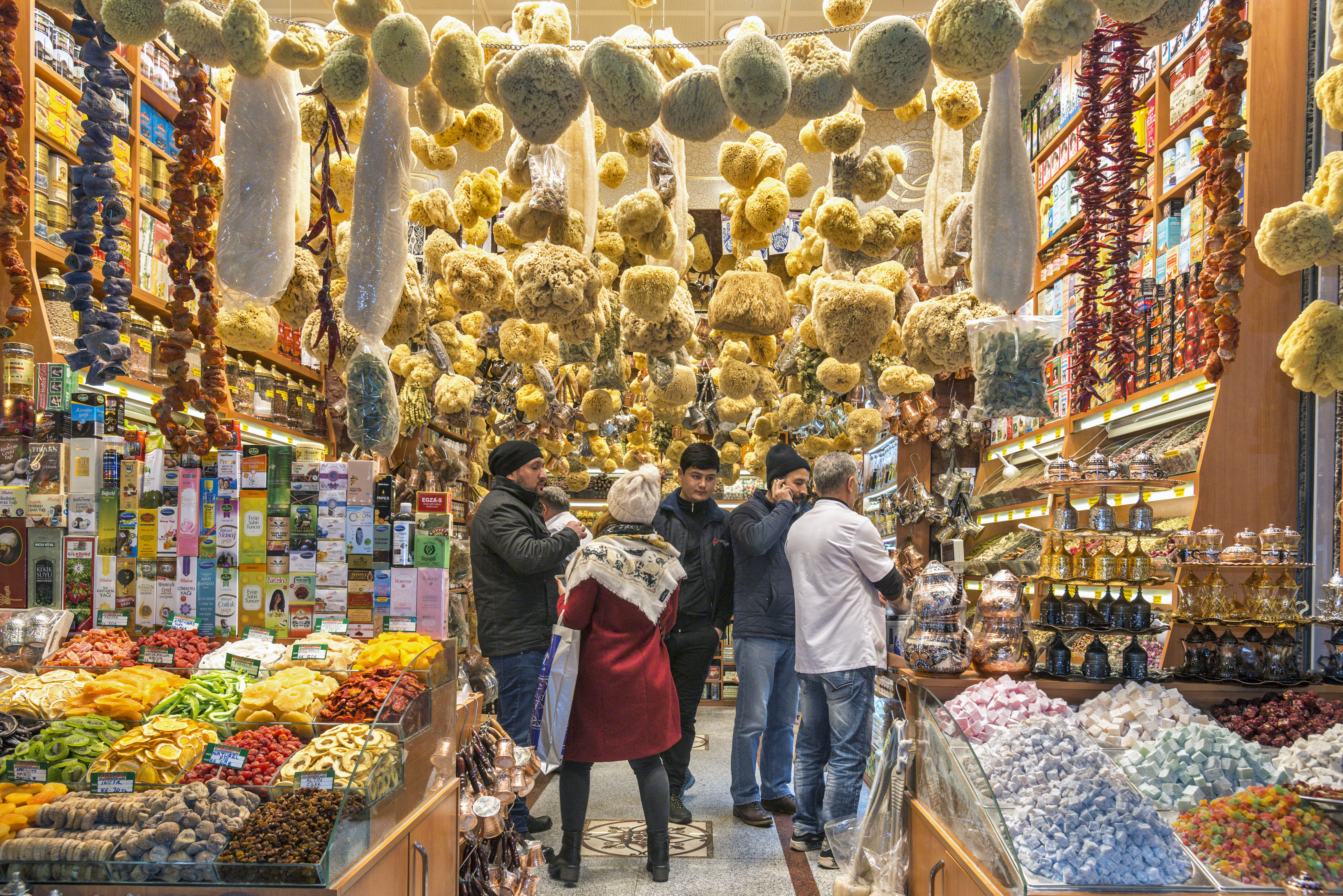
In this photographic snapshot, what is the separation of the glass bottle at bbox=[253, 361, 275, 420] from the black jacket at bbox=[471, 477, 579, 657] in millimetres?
1685

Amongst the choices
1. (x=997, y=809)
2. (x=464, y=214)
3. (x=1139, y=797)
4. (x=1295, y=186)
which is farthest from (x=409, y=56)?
(x=1295, y=186)

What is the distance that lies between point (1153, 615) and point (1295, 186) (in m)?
1.52

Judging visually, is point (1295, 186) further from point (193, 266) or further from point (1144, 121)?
point (193, 266)

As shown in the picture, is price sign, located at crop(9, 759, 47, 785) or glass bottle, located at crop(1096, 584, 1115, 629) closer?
price sign, located at crop(9, 759, 47, 785)

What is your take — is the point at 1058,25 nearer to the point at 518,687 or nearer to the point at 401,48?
the point at 401,48

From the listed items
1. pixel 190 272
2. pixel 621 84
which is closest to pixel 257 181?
pixel 190 272

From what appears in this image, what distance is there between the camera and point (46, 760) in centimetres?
202

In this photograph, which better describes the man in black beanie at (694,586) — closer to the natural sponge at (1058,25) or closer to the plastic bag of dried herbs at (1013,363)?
the plastic bag of dried herbs at (1013,363)

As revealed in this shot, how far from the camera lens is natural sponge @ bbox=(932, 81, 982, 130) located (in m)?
2.53

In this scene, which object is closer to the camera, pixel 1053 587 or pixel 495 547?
pixel 1053 587

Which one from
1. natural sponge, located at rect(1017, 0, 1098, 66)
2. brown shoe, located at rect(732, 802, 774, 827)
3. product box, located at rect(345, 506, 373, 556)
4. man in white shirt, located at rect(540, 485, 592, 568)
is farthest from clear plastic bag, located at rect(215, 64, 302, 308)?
brown shoe, located at rect(732, 802, 774, 827)

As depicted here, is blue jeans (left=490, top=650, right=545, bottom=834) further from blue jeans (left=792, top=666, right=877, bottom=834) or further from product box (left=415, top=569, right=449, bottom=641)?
blue jeans (left=792, top=666, right=877, bottom=834)

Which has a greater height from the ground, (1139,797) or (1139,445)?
(1139,445)

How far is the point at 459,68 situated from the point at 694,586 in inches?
106
